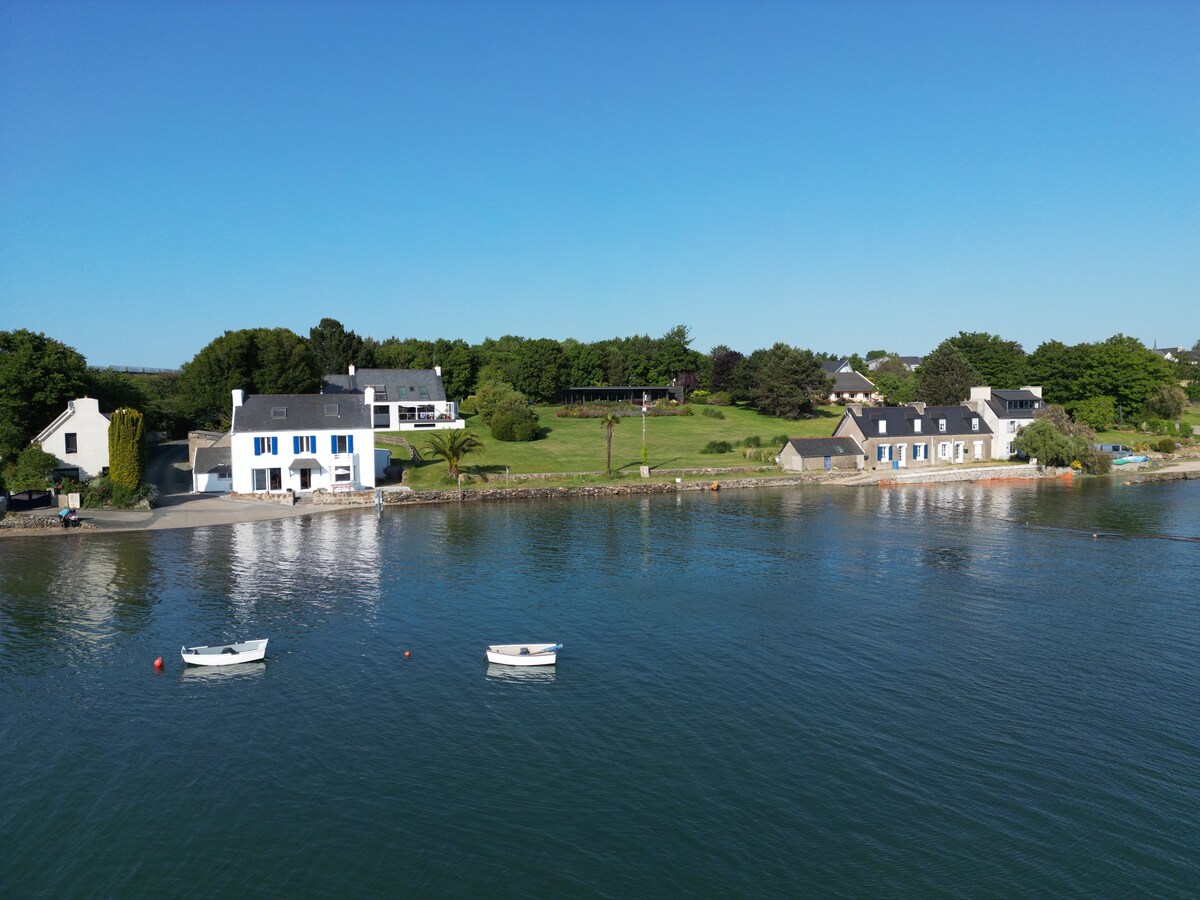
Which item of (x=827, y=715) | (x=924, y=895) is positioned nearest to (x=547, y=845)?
(x=924, y=895)

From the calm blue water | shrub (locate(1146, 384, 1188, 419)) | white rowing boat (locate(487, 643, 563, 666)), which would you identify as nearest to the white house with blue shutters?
the calm blue water

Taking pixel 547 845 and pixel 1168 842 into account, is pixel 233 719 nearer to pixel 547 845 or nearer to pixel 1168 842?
pixel 547 845

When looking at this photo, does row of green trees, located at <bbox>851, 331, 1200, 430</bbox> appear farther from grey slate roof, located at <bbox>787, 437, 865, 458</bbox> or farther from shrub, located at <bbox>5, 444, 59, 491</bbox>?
shrub, located at <bbox>5, 444, 59, 491</bbox>

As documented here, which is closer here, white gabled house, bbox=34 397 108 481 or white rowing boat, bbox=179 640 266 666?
white rowing boat, bbox=179 640 266 666

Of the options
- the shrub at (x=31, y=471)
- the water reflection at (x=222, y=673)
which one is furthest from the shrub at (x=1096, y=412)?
the shrub at (x=31, y=471)

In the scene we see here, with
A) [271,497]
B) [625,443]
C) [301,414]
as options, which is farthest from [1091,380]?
[271,497]

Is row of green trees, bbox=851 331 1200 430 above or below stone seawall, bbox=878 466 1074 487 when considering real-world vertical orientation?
above

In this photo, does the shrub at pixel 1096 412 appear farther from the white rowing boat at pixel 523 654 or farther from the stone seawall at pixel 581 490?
the white rowing boat at pixel 523 654
